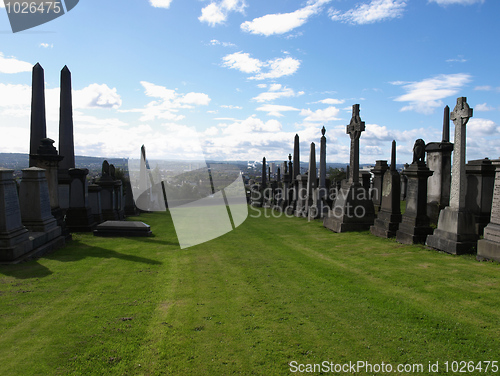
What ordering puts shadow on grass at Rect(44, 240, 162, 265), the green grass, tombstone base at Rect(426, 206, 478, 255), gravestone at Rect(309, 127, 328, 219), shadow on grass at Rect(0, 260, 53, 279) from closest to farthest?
the green grass
shadow on grass at Rect(0, 260, 53, 279)
tombstone base at Rect(426, 206, 478, 255)
shadow on grass at Rect(44, 240, 162, 265)
gravestone at Rect(309, 127, 328, 219)

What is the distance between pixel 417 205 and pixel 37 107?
45.3ft

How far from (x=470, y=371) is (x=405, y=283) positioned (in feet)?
8.54

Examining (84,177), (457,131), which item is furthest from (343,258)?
(84,177)

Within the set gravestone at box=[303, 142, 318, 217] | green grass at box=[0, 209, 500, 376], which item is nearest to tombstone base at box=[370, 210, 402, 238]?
green grass at box=[0, 209, 500, 376]

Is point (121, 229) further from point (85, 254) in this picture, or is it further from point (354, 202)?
point (354, 202)

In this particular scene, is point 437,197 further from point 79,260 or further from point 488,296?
point 79,260

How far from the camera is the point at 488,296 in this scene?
508 centimetres

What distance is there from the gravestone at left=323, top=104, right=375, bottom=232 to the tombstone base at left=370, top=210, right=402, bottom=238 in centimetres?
148

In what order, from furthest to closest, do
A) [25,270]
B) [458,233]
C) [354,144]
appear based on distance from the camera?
[354,144], [458,233], [25,270]

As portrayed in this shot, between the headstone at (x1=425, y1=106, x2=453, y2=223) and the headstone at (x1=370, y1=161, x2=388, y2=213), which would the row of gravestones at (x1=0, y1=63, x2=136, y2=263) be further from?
the headstone at (x1=370, y1=161, x2=388, y2=213)

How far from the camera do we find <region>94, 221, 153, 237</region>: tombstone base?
39.2 ft

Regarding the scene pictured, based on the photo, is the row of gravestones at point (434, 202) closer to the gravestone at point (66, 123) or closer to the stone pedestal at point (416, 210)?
the stone pedestal at point (416, 210)

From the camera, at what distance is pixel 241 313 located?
15.7 ft

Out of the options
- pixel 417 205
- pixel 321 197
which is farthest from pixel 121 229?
pixel 417 205
